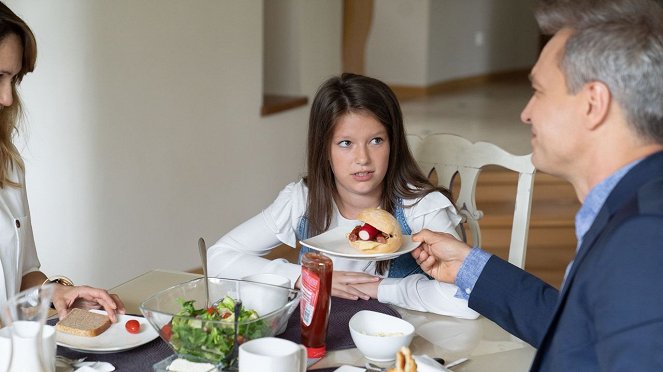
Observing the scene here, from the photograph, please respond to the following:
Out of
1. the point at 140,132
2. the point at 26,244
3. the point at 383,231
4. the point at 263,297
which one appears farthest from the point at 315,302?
the point at 140,132

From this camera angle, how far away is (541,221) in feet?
16.3

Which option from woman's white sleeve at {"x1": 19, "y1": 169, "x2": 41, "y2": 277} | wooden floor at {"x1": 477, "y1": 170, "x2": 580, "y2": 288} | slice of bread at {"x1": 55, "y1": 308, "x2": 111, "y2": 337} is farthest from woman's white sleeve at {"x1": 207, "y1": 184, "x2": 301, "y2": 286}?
wooden floor at {"x1": 477, "y1": 170, "x2": 580, "y2": 288}

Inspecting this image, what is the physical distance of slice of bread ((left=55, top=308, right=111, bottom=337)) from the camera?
5.38 feet

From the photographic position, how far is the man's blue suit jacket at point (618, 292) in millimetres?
1129

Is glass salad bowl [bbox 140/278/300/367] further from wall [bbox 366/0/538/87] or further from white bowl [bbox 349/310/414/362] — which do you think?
wall [bbox 366/0/538/87]

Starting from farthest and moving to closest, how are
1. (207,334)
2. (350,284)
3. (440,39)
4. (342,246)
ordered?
(440,39) < (342,246) < (350,284) < (207,334)

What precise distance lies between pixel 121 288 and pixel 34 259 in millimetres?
306

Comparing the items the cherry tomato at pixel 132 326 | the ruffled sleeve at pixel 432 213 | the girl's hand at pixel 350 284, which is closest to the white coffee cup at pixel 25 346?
the cherry tomato at pixel 132 326

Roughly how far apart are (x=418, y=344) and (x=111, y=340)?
1.87ft

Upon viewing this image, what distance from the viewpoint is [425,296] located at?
189 centimetres

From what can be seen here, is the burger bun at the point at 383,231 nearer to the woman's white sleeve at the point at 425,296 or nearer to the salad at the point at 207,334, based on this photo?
the woman's white sleeve at the point at 425,296

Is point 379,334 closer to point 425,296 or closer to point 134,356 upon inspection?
point 425,296

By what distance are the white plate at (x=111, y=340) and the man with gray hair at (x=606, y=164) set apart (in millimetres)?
704

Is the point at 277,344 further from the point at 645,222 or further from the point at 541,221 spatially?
the point at 541,221
